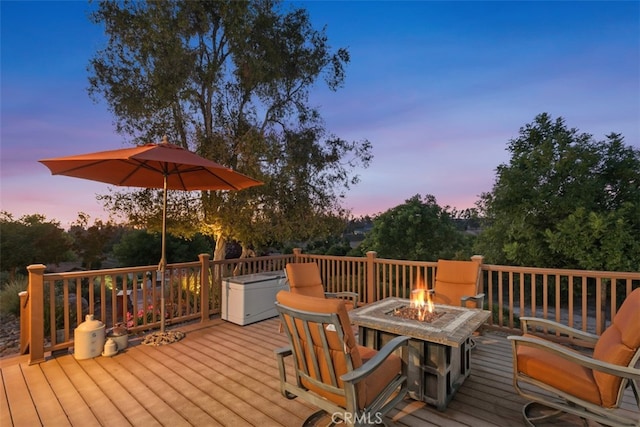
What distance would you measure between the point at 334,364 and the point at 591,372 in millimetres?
1846

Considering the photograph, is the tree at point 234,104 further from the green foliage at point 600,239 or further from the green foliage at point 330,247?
the green foliage at point 330,247

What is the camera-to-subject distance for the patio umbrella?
3205 millimetres

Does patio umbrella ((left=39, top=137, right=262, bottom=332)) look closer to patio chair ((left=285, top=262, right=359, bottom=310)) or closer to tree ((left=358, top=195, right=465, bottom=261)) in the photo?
patio chair ((left=285, top=262, right=359, bottom=310))

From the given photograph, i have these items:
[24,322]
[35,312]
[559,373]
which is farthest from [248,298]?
[559,373]

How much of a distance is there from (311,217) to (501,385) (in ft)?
16.9

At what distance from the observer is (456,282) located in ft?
13.4

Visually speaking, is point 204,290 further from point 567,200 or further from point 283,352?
point 567,200

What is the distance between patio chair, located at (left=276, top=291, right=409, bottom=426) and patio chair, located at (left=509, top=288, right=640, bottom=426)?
99 cm

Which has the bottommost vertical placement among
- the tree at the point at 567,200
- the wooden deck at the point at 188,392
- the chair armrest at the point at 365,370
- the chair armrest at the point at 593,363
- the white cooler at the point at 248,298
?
the wooden deck at the point at 188,392

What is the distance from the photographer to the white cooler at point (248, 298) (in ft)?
Result: 15.9

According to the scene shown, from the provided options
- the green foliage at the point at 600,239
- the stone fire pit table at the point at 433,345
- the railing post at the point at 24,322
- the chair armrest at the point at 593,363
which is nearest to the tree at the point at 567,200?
the green foliage at the point at 600,239

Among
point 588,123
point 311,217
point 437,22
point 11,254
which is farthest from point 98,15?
point 588,123

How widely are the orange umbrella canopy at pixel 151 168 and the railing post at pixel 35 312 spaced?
1.15 meters

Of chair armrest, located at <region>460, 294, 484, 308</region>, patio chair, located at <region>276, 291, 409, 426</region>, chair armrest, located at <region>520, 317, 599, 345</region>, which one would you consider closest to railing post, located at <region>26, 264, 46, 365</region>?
patio chair, located at <region>276, 291, 409, 426</region>
